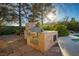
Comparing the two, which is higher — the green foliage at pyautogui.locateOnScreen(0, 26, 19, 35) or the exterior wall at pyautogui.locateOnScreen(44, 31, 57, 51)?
the green foliage at pyautogui.locateOnScreen(0, 26, 19, 35)

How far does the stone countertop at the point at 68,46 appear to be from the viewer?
2.97 meters

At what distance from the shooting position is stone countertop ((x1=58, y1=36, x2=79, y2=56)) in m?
2.97

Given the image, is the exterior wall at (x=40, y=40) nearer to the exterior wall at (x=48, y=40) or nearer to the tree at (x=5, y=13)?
the exterior wall at (x=48, y=40)

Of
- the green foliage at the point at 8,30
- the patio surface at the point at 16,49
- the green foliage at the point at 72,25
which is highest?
the green foliage at the point at 72,25

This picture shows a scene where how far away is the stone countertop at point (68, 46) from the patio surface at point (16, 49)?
0.05 meters

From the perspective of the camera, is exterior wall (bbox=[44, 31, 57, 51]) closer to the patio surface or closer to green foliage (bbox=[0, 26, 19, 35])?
the patio surface

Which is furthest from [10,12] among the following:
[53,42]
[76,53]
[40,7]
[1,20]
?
[76,53]

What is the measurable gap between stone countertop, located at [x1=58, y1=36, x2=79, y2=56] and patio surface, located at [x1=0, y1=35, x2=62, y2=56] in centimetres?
5

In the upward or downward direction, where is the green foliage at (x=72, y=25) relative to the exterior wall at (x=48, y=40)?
upward

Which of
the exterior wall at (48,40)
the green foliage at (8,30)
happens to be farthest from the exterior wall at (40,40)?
the green foliage at (8,30)

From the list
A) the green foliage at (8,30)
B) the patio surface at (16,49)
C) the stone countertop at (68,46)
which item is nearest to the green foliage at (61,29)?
the stone countertop at (68,46)

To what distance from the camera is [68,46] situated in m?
2.98

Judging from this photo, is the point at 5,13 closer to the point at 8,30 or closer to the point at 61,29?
the point at 8,30

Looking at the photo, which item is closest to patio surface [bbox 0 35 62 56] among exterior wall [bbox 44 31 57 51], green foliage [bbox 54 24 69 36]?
exterior wall [bbox 44 31 57 51]
